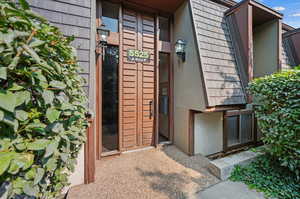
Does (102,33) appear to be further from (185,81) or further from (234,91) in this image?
(234,91)

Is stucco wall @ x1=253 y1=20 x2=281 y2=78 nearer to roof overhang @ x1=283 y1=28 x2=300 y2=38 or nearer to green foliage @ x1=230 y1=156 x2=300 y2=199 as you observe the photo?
roof overhang @ x1=283 y1=28 x2=300 y2=38

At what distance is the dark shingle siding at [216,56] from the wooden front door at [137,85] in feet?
4.03

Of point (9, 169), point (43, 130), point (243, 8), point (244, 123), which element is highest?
point (243, 8)

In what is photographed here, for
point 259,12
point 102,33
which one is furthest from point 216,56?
point 102,33

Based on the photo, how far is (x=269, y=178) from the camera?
7.70 ft

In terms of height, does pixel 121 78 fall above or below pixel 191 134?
above

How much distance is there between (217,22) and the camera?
343cm

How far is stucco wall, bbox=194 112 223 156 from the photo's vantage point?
328 cm

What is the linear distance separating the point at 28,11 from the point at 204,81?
276cm

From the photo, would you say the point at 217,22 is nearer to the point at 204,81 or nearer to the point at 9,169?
the point at 204,81

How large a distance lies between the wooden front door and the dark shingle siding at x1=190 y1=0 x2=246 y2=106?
123 centimetres

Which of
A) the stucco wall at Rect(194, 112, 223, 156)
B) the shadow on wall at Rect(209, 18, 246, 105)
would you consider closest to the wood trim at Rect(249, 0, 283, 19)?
the shadow on wall at Rect(209, 18, 246, 105)

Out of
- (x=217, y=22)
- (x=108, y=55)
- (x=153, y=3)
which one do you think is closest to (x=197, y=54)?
(x=217, y=22)

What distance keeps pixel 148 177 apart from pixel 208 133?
1.96 meters
